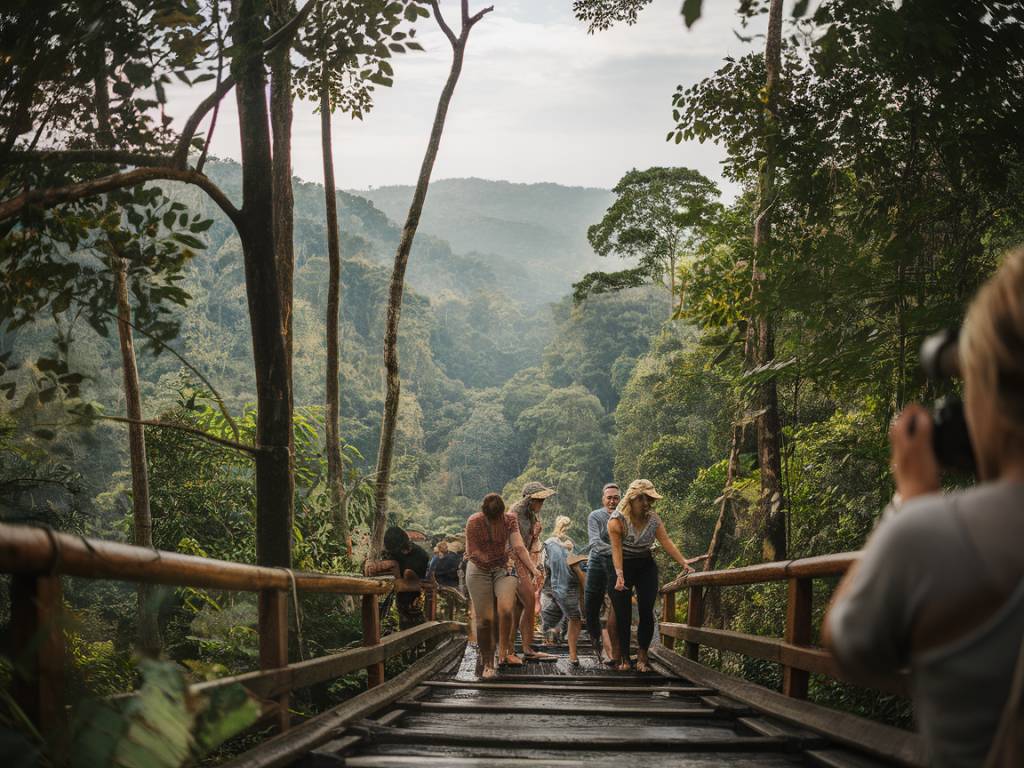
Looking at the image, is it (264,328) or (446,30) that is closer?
(264,328)

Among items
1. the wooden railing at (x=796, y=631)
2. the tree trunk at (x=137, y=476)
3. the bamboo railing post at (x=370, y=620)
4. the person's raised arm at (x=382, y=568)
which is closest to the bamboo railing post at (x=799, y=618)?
the wooden railing at (x=796, y=631)

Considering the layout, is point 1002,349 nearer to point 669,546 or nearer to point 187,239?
point 187,239

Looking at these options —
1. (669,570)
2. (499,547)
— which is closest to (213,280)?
(669,570)

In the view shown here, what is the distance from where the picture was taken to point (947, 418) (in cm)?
158

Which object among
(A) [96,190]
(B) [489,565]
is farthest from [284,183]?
(A) [96,190]

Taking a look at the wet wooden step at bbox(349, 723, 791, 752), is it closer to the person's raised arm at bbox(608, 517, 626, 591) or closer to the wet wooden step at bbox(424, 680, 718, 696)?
the wet wooden step at bbox(424, 680, 718, 696)

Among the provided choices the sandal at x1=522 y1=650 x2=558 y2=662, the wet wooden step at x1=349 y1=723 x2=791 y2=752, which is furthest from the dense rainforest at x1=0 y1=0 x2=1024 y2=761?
the sandal at x1=522 y1=650 x2=558 y2=662

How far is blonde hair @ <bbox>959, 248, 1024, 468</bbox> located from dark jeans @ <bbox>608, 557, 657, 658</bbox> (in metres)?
6.54

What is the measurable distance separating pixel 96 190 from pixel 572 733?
3.11 metres

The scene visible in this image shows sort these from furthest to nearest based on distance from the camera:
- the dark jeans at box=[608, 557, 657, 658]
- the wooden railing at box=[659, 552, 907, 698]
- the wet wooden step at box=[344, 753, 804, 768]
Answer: the dark jeans at box=[608, 557, 657, 658]
the wooden railing at box=[659, 552, 907, 698]
the wet wooden step at box=[344, 753, 804, 768]

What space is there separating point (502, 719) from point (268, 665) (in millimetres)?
1597

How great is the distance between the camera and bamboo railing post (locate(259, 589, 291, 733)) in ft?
12.7

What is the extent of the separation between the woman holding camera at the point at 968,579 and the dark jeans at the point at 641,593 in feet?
21.1

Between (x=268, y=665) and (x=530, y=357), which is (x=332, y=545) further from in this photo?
(x=530, y=357)
